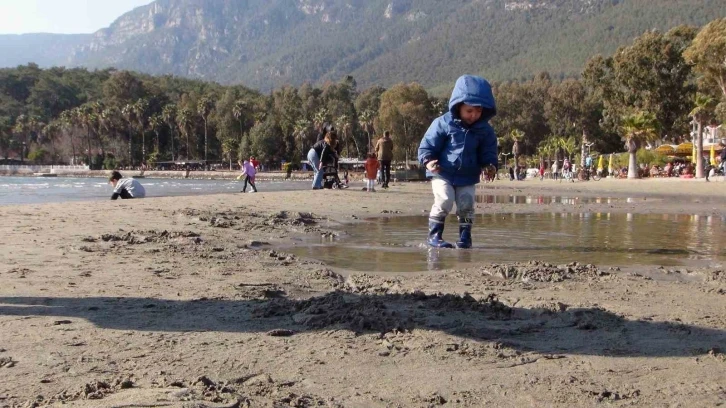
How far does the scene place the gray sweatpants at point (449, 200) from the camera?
22.7ft

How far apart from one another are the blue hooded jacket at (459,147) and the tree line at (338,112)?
31971 mm

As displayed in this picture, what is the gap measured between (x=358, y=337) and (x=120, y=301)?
4.85 feet

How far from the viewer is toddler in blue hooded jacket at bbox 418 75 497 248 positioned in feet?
22.5

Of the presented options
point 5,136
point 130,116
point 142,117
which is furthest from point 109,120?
point 5,136

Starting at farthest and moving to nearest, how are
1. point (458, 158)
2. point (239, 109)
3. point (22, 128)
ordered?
point (22, 128) → point (239, 109) → point (458, 158)

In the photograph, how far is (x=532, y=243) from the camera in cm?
746

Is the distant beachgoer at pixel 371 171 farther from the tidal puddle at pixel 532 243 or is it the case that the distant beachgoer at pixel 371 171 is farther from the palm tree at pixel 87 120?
the palm tree at pixel 87 120

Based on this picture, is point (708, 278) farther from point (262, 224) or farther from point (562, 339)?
point (262, 224)

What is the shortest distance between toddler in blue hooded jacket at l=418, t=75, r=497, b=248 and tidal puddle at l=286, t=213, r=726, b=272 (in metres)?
0.32

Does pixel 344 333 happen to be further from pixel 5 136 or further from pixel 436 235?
pixel 5 136

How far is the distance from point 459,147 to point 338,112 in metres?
99.3

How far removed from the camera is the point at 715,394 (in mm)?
2539

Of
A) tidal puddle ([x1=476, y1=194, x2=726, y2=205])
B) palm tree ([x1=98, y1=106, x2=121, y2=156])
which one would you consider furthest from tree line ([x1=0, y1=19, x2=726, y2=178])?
tidal puddle ([x1=476, y1=194, x2=726, y2=205])

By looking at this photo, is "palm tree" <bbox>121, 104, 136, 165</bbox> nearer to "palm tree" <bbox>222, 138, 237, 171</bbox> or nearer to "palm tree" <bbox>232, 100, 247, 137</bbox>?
"palm tree" <bbox>222, 138, 237, 171</bbox>
